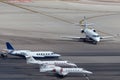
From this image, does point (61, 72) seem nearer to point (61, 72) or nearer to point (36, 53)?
point (61, 72)

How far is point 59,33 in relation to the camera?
370 ft

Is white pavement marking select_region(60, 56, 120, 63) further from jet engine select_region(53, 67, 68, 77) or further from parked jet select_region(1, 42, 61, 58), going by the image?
jet engine select_region(53, 67, 68, 77)

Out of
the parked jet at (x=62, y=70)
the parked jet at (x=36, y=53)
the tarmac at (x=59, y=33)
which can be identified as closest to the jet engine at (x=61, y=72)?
the parked jet at (x=62, y=70)

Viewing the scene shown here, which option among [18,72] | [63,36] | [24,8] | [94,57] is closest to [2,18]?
[24,8]

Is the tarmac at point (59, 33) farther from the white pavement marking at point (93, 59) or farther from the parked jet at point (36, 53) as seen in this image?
the parked jet at point (36, 53)

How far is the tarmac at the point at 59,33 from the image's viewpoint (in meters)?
76.5

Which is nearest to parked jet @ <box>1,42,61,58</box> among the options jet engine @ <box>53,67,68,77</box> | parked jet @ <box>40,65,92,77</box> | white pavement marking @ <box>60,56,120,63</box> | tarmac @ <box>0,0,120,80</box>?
tarmac @ <box>0,0,120,80</box>

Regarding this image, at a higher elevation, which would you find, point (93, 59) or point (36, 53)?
point (36, 53)

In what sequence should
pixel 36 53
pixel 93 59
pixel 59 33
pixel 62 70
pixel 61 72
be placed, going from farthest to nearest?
pixel 59 33 < pixel 36 53 < pixel 93 59 < pixel 62 70 < pixel 61 72

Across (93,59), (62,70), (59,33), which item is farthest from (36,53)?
(59,33)

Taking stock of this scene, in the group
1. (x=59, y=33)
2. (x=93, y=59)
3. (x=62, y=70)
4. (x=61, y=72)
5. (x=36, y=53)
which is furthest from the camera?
(x=59, y=33)

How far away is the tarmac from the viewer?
251ft

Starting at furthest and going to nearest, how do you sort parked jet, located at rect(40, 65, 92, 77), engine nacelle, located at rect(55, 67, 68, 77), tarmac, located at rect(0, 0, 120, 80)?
tarmac, located at rect(0, 0, 120, 80) < parked jet, located at rect(40, 65, 92, 77) < engine nacelle, located at rect(55, 67, 68, 77)

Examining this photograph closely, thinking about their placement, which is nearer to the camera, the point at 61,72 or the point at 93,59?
the point at 61,72
